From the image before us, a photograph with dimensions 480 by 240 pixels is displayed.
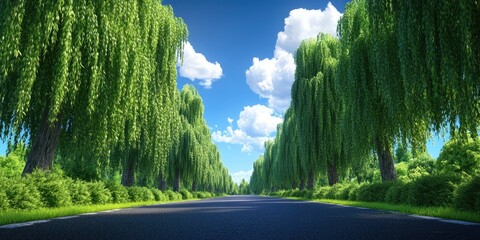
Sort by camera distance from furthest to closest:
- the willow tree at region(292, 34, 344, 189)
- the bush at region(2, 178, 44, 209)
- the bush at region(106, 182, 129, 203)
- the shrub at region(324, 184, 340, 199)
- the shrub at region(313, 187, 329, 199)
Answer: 1. the willow tree at region(292, 34, 344, 189)
2. the shrub at region(313, 187, 329, 199)
3. the shrub at region(324, 184, 340, 199)
4. the bush at region(106, 182, 129, 203)
5. the bush at region(2, 178, 44, 209)

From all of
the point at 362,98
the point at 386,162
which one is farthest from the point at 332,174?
the point at 362,98

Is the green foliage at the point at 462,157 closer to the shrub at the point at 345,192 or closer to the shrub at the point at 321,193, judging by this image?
the shrub at the point at 321,193

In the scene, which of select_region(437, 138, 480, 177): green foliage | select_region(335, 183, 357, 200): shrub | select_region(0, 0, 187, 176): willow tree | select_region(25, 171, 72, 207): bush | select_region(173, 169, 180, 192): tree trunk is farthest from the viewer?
select_region(437, 138, 480, 177): green foliage

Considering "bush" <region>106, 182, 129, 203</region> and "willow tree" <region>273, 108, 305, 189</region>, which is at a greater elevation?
"willow tree" <region>273, 108, 305, 189</region>

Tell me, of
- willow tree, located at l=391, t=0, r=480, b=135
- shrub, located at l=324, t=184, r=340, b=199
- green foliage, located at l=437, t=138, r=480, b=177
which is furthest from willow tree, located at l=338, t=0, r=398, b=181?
green foliage, located at l=437, t=138, r=480, b=177

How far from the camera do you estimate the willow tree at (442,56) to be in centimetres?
728

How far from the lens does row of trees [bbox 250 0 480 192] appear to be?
24.7ft

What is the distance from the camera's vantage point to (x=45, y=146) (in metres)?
10.7

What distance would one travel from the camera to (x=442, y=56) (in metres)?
7.56

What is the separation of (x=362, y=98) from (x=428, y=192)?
5.30 m

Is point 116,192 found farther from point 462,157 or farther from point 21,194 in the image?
point 462,157

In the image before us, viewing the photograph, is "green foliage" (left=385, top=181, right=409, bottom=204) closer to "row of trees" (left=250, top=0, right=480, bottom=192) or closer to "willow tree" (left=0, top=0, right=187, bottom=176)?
"row of trees" (left=250, top=0, right=480, bottom=192)

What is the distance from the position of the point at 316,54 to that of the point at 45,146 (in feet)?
64.0

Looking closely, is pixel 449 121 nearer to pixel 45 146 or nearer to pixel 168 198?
pixel 45 146
